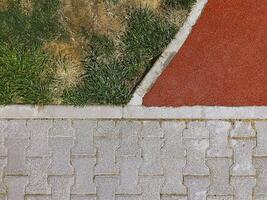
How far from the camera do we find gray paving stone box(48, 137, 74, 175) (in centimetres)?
853

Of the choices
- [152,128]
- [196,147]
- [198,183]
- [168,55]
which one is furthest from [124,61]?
[198,183]

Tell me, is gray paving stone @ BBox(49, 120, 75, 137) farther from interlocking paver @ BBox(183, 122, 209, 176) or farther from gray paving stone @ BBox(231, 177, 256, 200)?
gray paving stone @ BBox(231, 177, 256, 200)

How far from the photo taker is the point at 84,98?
854 centimetres

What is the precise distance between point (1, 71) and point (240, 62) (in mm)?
2304

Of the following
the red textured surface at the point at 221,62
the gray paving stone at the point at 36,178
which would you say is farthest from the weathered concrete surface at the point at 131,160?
the red textured surface at the point at 221,62

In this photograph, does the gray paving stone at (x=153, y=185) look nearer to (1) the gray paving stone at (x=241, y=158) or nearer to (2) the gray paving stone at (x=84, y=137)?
(2) the gray paving stone at (x=84, y=137)

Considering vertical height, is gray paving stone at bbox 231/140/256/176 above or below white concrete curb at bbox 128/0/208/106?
below

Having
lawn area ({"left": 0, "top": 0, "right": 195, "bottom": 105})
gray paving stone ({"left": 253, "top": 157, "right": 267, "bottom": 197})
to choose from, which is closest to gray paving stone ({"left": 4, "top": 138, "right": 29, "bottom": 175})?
lawn area ({"left": 0, "top": 0, "right": 195, "bottom": 105})

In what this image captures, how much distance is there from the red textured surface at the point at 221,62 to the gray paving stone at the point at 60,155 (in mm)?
856

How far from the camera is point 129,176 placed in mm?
8547

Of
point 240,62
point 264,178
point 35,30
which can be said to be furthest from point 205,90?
point 35,30

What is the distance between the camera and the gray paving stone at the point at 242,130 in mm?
8586

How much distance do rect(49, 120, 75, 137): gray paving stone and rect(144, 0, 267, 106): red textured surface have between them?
30.0 inches

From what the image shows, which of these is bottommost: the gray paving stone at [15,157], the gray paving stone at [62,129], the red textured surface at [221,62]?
the gray paving stone at [15,157]
